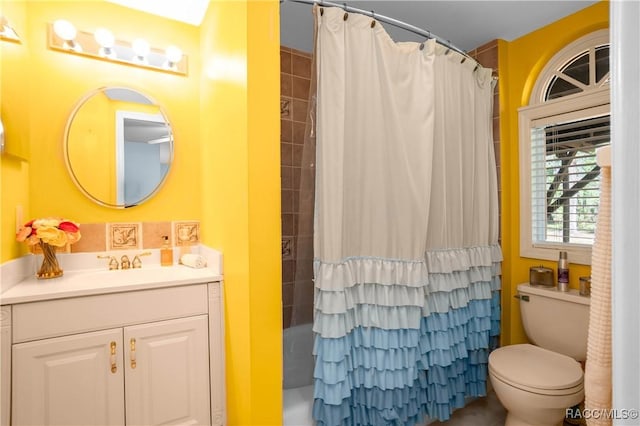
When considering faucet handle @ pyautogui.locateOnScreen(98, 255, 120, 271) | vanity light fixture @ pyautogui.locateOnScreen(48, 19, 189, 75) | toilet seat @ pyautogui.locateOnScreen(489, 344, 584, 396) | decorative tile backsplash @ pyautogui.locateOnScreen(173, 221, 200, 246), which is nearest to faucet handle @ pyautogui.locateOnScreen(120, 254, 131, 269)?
faucet handle @ pyautogui.locateOnScreen(98, 255, 120, 271)

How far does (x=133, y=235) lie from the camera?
2.05 m

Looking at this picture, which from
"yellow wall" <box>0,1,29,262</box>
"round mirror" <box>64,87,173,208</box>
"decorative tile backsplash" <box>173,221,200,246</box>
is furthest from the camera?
"decorative tile backsplash" <box>173,221,200,246</box>

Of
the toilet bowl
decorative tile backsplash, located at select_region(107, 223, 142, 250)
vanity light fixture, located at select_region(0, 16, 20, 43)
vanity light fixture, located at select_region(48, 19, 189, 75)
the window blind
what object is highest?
vanity light fixture, located at select_region(48, 19, 189, 75)

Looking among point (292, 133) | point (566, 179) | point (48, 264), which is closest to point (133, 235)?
point (48, 264)

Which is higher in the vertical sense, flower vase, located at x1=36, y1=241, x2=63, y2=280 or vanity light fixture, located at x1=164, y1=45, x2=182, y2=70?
vanity light fixture, located at x1=164, y1=45, x2=182, y2=70

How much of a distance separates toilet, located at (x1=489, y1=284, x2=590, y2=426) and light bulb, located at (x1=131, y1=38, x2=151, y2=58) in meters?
2.71

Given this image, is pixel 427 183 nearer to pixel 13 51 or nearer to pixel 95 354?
pixel 95 354

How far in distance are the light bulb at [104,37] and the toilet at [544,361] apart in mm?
2825

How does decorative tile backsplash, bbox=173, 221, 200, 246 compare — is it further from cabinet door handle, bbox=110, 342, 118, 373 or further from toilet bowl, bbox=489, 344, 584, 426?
toilet bowl, bbox=489, 344, 584, 426

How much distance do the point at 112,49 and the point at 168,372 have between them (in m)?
1.86

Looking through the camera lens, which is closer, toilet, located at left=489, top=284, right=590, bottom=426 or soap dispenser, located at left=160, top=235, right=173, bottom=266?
toilet, located at left=489, top=284, right=590, bottom=426

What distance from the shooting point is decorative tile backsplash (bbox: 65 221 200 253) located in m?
1.95

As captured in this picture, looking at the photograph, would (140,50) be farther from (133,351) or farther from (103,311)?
(133,351)

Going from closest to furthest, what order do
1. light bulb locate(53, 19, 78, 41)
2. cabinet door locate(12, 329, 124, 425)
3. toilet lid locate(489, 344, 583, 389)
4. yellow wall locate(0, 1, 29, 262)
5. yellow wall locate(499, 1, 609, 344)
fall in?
cabinet door locate(12, 329, 124, 425)
yellow wall locate(0, 1, 29, 262)
toilet lid locate(489, 344, 583, 389)
light bulb locate(53, 19, 78, 41)
yellow wall locate(499, 1, 609, 344)
